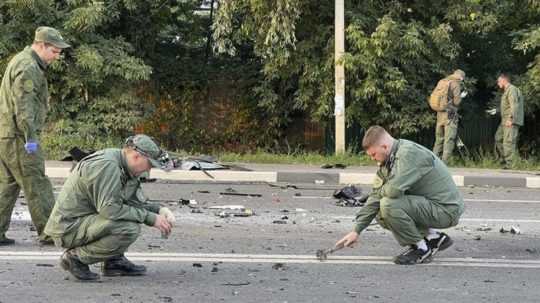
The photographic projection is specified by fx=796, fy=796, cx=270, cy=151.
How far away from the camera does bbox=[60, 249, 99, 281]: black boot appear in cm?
552

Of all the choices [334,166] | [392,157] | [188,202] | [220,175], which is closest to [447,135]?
[334,166]

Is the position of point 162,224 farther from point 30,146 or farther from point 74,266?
point 30,146

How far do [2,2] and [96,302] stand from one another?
11.6 metres

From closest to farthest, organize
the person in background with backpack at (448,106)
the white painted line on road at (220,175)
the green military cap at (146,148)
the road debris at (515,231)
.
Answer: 1. the green military cap at (146,148)
2. the road debris at (515,231)
3. the white painted line on road at (220,175)
4. the person in background with backpack at (448,106)

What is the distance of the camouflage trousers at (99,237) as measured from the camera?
5.33 meters

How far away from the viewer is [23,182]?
21.8 feet

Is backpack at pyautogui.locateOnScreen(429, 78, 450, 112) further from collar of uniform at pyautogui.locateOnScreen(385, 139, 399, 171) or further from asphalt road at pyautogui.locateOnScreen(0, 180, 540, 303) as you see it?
collar of uniform at pyautogui.locateOnScreen(385, 139, 399, 171)

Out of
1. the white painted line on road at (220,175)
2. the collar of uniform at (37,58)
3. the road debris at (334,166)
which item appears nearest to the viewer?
the collar of uniform at (37,58)

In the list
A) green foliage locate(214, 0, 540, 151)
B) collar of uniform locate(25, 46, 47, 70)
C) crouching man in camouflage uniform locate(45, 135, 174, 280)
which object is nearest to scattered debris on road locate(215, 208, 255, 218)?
collar of uniform locate(25, 46, 47, 70)

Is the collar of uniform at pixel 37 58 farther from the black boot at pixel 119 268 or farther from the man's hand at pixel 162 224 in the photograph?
the man's hand at pixel 162 224

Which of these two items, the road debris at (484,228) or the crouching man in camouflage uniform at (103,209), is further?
the road debris at (484,228)

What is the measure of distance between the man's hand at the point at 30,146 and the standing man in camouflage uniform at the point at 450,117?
9775 mm

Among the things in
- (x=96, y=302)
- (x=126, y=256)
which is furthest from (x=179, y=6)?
(x=96, y=302)

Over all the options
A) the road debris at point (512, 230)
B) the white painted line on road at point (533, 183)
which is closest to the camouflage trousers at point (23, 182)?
the road debris at point (512, 230)
